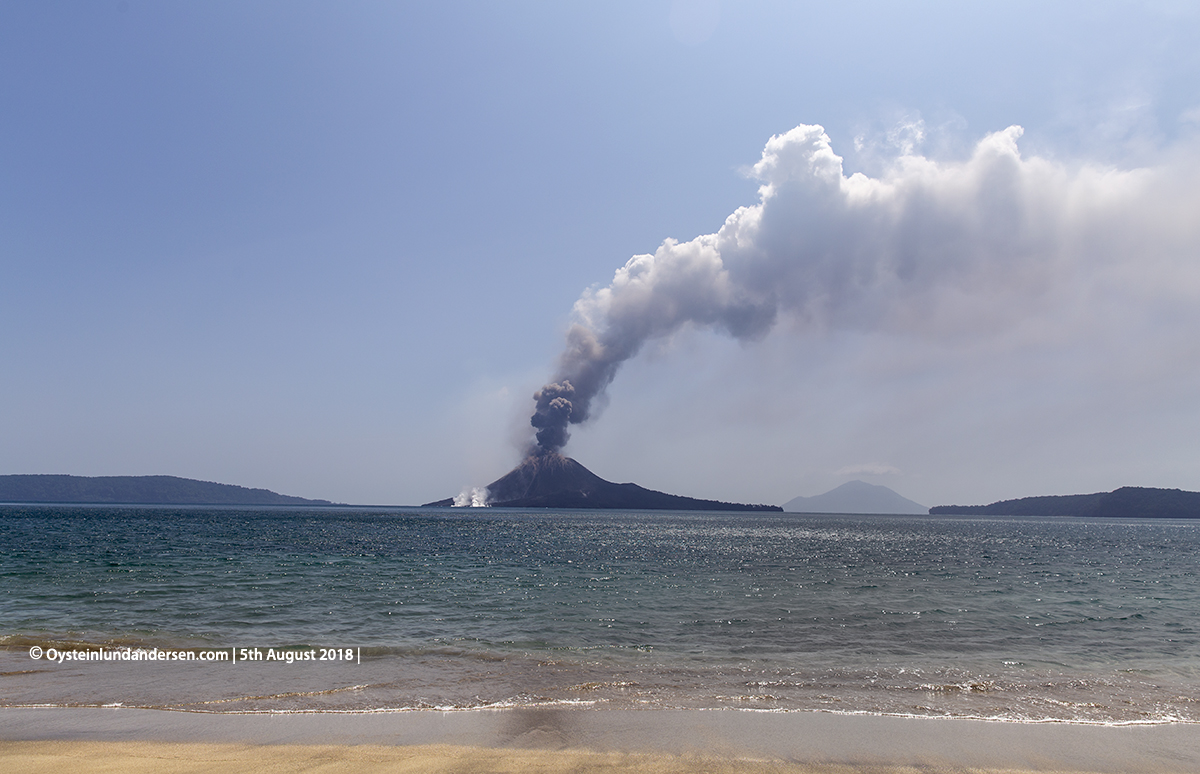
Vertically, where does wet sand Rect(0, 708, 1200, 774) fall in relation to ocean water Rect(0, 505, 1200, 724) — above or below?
above

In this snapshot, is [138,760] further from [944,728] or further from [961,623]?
[961,623]

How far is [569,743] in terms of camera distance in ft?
33.6

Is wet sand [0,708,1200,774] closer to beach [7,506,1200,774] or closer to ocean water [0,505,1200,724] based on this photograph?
beach [7,506,1200,774]

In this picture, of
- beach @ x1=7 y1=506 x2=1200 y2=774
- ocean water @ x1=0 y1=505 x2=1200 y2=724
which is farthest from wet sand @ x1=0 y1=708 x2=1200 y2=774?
ocean water @ x1=0 y1=505 x2=1200 y2=724

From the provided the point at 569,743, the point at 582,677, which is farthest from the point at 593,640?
the point at 569,743

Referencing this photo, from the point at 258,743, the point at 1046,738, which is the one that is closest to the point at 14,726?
the point at 258,743

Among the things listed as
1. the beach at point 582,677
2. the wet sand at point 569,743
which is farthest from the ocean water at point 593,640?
the wet sand at point 569,743

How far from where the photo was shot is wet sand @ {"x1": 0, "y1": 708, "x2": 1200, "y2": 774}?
361 inches

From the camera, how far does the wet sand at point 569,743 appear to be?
918 centimetres

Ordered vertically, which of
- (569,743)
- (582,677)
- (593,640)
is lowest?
(593,640)

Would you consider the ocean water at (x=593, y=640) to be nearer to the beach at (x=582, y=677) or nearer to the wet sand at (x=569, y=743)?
the beach at (x=582, y=677)

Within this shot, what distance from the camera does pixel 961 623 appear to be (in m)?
23.9

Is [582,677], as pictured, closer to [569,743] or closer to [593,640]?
[593,640]

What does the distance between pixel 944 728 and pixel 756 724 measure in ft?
11.6
